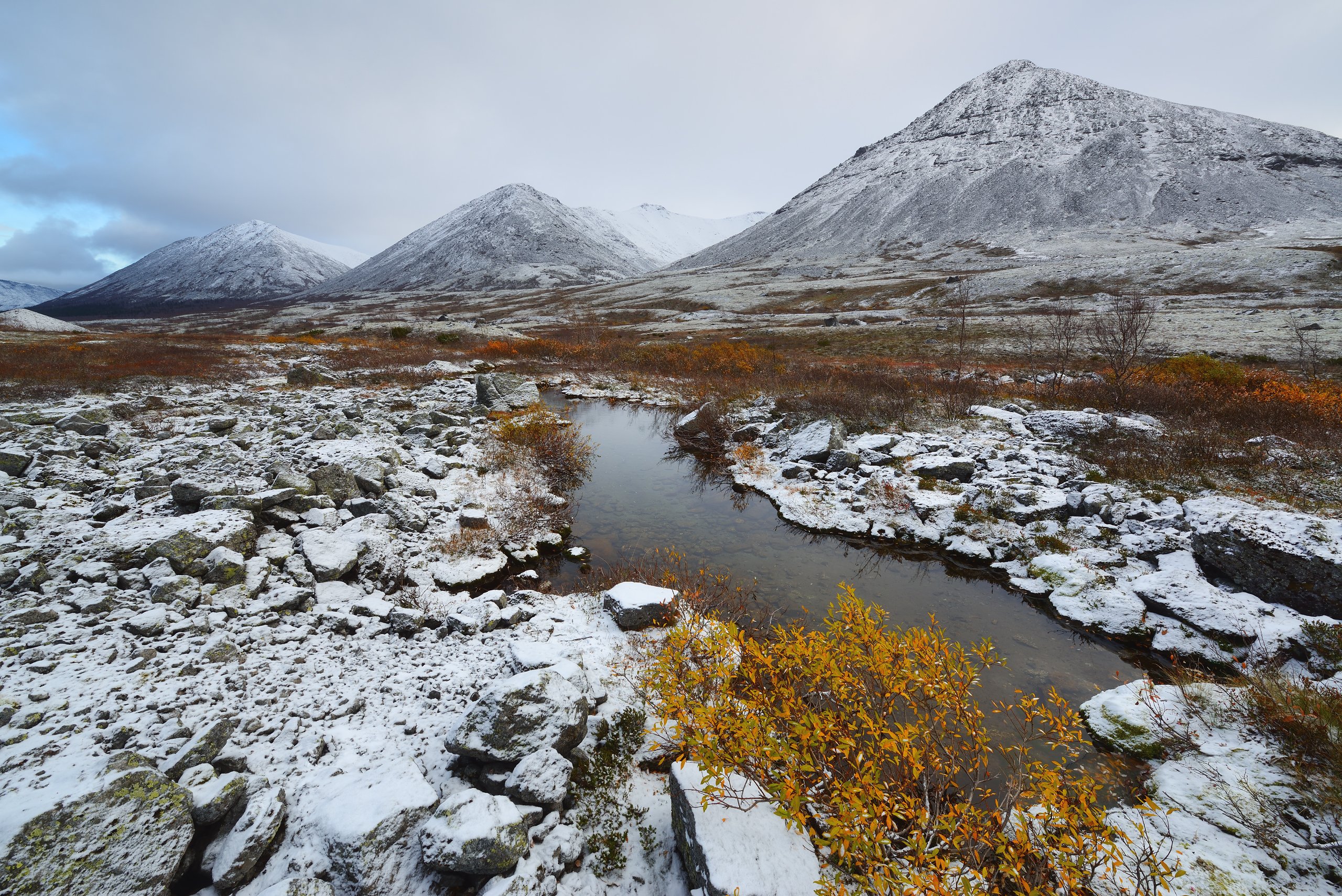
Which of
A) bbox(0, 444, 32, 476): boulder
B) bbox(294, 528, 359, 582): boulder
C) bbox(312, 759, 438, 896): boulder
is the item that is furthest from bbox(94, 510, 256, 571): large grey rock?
bbox(312, 759, 438, 896): boulder

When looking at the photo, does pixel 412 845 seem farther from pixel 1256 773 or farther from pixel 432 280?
pixel 432 280

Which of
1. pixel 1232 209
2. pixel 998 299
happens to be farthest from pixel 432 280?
pixel 1232 209

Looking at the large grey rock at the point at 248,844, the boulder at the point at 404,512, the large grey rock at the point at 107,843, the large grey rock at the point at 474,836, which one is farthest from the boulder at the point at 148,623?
the large grey rock at the point at 474,836

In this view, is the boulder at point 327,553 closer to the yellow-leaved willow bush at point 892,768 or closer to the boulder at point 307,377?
the yellow-leaved willow bush at point 892,768

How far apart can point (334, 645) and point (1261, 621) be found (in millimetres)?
13379

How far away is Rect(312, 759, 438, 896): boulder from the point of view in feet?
12.8

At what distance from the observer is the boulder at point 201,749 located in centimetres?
445

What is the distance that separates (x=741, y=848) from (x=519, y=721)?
8.00 feet

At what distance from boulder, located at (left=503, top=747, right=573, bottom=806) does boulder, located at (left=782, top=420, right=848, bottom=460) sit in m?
12.1

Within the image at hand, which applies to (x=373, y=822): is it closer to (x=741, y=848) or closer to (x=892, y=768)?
(x=741, y=848)

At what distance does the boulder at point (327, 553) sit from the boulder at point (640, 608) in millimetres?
4455

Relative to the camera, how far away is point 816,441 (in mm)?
15688

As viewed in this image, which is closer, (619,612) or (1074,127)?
(619,612)

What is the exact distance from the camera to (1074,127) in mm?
149750
